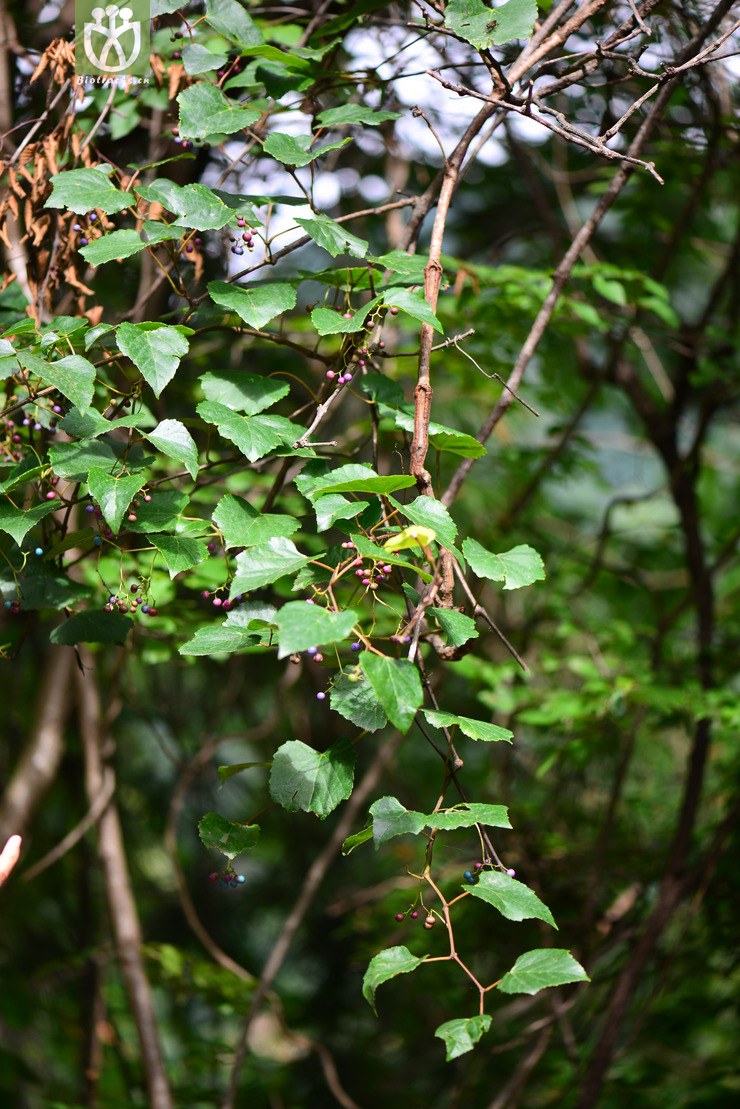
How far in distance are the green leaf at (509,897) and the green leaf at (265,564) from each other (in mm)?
258

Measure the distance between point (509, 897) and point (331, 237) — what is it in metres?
0.55

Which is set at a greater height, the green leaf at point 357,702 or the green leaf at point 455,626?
the green leaf at point 455,626

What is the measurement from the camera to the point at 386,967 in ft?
2.30

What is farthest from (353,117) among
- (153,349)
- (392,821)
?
(392,821)

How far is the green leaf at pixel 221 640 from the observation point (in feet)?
2.51

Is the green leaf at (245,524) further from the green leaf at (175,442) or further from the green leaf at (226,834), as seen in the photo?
the green leaf at (226,834)

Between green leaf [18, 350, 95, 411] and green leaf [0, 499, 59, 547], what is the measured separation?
0.09 metres

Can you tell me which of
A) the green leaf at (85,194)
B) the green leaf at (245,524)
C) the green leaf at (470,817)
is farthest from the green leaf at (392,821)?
the green leaf at (85,194)

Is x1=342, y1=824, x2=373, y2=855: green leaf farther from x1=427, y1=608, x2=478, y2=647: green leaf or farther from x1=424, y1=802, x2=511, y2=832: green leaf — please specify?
x1=427, y1=608, x2=478, y2=647: green leaf

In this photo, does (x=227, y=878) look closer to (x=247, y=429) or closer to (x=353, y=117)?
(x=247, y=429)

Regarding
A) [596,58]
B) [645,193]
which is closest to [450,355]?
[645,193]

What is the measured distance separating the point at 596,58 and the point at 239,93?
17.3 inches

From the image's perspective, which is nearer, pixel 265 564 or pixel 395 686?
pixel 395 686

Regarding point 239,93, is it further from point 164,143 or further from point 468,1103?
point 468,1103
